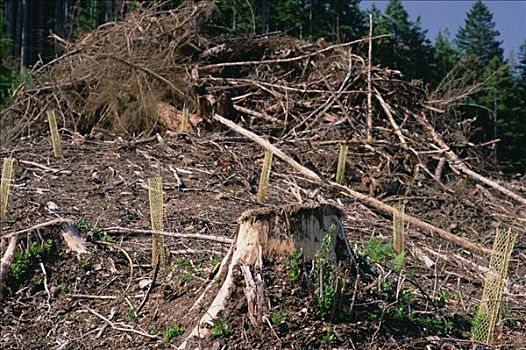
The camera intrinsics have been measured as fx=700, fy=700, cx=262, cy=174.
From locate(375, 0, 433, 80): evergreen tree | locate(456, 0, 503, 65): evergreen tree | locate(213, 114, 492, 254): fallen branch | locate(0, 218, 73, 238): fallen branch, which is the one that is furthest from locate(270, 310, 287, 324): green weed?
locate(456, 0, 503, 65): evergreen tree

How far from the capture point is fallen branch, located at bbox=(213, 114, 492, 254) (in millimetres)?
6035

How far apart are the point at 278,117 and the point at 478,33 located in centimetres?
3635

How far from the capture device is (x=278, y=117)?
891 cm

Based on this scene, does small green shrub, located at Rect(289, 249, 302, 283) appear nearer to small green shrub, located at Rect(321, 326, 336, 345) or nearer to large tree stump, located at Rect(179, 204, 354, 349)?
large tree stump, located at Rect(179, 204, 354, 349)

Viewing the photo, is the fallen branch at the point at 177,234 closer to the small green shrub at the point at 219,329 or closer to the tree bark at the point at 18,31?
the small green shrub at the point at 219,329

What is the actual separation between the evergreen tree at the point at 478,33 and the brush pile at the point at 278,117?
32114mm

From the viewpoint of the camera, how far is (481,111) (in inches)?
933

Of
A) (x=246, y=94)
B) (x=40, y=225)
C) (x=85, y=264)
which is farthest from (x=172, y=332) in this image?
(x=246, y=94)

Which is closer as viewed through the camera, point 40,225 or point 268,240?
point 268,240

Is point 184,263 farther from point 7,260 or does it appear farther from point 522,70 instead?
point 522,70

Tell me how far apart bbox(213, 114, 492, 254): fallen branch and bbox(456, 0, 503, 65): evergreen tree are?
34.3 metres

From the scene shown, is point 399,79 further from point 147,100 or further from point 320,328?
point 320,328

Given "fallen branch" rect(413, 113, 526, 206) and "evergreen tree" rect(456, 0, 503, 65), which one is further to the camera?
"evergreen tree" rect(456, 0, 503, 65)

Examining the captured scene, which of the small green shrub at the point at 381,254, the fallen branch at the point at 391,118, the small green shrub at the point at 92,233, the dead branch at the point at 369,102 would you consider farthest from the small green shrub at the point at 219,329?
the fallen branch at the point at 391,118
